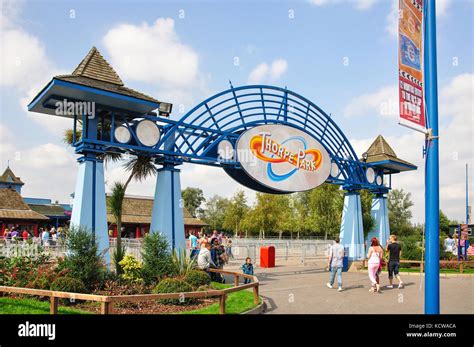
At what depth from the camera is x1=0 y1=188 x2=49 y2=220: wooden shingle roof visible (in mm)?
37156

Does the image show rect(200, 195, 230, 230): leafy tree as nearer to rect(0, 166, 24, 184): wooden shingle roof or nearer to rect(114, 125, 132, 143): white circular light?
rect(0, 166, 24, 184): wooden shingle roof

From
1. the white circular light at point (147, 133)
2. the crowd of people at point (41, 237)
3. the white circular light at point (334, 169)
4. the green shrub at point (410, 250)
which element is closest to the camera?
the white circular light at point (147, 133)

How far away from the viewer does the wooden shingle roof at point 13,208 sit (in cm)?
3716

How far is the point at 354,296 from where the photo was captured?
42.4 feet

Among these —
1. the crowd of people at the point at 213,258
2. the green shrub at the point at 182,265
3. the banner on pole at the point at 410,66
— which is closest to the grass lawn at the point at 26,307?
the green shrub at the point at 182,265

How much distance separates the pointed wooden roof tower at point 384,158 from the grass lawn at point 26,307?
19.3 metres

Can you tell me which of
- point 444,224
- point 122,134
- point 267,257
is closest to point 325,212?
point 444,224

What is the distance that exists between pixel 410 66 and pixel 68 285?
8380mm

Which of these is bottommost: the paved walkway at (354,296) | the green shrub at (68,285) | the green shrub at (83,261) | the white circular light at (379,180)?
the paved walkway at (354,296)

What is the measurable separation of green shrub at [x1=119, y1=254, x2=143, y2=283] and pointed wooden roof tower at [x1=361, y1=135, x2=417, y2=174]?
1672 centimetres

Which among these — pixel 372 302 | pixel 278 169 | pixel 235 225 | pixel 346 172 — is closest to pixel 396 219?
pixel 235 225

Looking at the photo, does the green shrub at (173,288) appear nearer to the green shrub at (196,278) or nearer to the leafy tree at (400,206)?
the green shrub at (196,278)

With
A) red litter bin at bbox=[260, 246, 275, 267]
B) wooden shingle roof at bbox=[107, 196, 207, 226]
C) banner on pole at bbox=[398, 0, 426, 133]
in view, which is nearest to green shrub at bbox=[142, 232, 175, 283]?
banner on pole at bbox=[398, 0, 426, 133]
